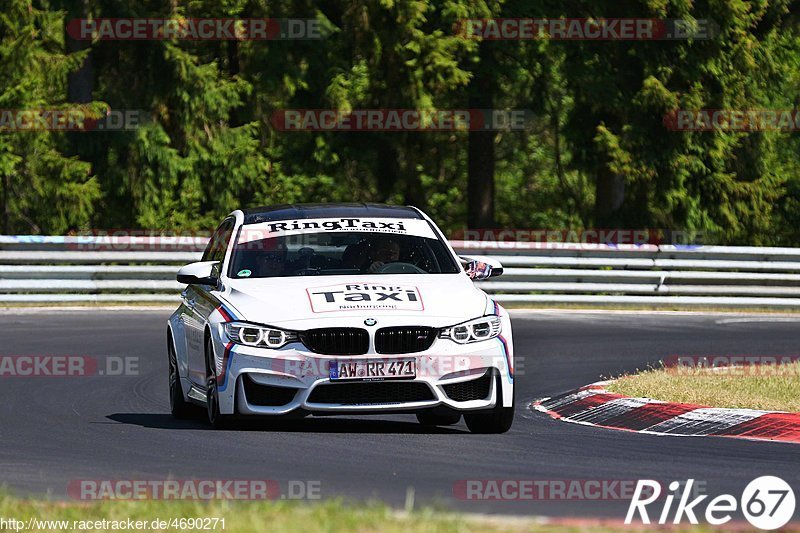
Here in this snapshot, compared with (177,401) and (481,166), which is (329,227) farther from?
(481,166)

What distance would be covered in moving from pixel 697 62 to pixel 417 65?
5749mm

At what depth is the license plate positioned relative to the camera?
416 inches

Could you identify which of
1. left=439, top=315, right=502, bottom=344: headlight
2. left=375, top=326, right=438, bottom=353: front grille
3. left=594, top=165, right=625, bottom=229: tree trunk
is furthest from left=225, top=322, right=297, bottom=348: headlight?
left=594, top=165, right=625, bottom=229: tree trunk

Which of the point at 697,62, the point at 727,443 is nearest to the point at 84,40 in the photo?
the point at 697,62

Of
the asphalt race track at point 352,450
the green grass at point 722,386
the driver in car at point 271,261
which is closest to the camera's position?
the asphalt race track at point 352,450

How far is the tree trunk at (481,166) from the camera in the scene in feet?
119

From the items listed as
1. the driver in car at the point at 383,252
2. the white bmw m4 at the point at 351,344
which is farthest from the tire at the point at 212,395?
the driver in car at the point at 383,252

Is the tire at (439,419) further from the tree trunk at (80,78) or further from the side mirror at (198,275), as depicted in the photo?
the tree trunk at (80,78)

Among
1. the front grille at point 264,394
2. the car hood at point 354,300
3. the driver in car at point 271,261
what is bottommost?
the front grille at point 264,394

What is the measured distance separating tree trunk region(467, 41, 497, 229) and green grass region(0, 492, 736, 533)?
2899 cm

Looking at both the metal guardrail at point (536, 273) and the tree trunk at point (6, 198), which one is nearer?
the metal guardrail at point (536, 273)

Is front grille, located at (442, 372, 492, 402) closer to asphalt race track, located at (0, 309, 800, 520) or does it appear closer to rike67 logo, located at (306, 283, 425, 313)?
asphalt race track, located at (0, 309, 800, 520)

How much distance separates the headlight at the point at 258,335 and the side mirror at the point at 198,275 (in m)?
1.05

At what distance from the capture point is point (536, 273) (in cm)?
2459
